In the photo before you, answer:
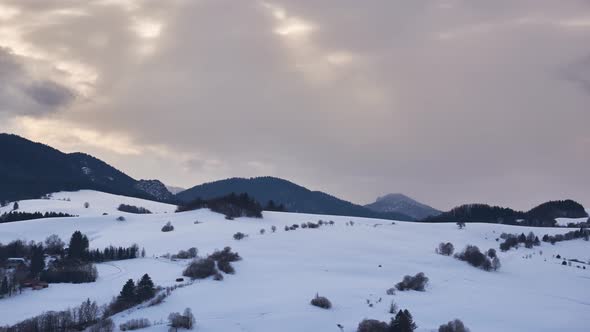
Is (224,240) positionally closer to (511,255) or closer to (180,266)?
(180,266)

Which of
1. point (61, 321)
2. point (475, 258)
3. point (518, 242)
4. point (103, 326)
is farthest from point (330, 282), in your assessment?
point (518, 242)

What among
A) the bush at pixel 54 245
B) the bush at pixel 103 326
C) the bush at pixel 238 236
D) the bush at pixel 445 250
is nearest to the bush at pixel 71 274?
the bush at pixel 103 326

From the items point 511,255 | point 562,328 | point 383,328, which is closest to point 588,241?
point 511,255

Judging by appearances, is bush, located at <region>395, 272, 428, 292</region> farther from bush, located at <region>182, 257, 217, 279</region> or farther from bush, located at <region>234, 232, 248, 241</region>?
bush, located at <region>234, 232, 248, 241</region>

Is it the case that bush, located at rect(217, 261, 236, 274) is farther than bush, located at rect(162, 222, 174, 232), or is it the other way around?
bush, located at rect(162, 222, 174, 232)

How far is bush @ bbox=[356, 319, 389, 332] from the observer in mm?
50156

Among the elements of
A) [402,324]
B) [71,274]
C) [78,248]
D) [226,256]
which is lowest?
[402,324]

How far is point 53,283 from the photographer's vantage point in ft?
232

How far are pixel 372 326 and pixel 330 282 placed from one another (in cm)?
1965

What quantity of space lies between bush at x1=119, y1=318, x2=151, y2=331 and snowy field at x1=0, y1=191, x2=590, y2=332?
120 cm

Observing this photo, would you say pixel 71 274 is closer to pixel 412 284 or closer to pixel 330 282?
pixel 330 282

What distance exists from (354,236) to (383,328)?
6333 centimetres

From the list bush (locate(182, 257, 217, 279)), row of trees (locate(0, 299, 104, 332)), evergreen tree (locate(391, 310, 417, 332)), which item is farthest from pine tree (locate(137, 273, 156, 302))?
evergreen tree (locate(391, 310, 417, 332))

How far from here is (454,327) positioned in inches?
1998
